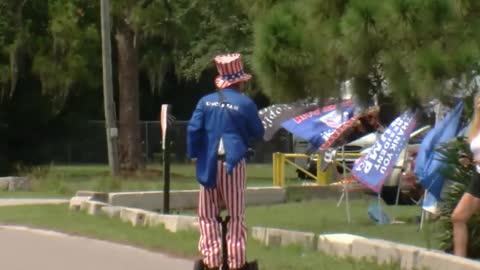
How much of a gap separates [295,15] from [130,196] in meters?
8.69

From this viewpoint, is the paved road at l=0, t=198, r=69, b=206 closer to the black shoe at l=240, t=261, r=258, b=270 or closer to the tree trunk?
the tree trunk

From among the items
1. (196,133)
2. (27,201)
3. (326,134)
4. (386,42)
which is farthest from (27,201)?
(386,42)

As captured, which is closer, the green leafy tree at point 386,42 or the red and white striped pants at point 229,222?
the red and white striped pants at point 229,222

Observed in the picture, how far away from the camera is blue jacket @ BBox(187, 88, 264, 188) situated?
10023 mm

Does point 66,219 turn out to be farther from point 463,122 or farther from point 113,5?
point 113,5

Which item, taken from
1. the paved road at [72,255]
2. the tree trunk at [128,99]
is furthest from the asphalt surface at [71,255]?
the tree trunk at [128,99]

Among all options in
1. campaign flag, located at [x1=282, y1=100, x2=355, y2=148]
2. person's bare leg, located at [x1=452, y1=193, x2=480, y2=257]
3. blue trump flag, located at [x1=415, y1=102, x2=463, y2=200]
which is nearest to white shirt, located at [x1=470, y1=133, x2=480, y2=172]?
person's bare leg, located at [x1=452, y1=193, x2=480, y2=257]

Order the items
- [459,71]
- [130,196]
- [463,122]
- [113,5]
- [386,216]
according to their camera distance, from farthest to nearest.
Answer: [113,5] → [130,196] → [386,216] → [463,122] → [459,71]

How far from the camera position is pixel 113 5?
31.6 meters

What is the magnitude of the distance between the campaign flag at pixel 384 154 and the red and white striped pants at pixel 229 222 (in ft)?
19.5

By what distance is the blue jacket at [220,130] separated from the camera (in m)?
10.0

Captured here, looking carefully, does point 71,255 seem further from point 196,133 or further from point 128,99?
point 128,99

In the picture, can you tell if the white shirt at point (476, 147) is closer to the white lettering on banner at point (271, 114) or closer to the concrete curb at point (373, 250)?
the concrete curb at point (373, 250)

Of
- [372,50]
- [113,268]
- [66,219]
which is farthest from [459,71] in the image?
[66,219]
